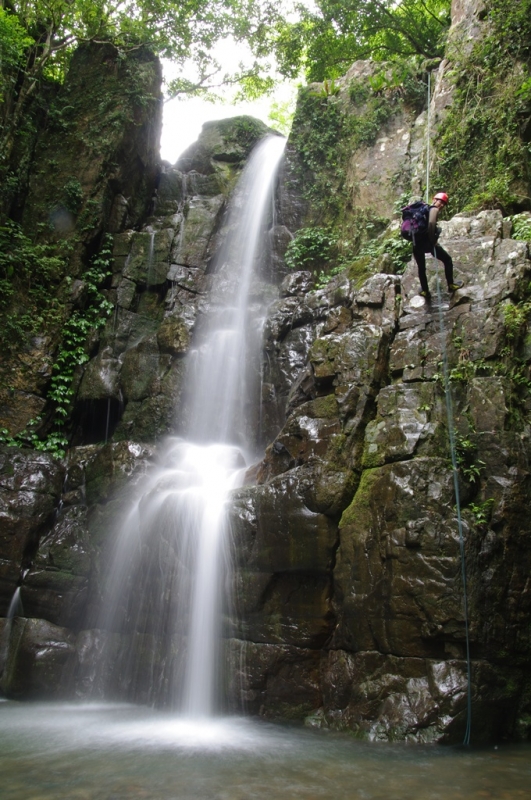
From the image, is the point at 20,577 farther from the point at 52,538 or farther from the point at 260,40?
the point at 260,40

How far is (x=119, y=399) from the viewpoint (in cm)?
1200

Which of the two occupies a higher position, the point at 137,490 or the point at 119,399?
the point at 119,399

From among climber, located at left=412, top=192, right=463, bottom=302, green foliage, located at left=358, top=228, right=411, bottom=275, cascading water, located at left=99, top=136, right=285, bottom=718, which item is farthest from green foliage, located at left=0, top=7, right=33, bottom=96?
climber, located at left=412, top=192, right=463, bottom=302

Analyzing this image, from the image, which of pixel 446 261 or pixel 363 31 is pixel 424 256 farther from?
pixel 363 31

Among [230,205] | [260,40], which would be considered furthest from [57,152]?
[260,40]

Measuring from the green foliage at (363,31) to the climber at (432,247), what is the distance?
1051 cm

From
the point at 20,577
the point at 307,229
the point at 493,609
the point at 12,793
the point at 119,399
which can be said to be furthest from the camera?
the point at 307,229

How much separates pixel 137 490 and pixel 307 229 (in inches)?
319

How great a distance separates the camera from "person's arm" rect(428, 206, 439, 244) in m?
7.56

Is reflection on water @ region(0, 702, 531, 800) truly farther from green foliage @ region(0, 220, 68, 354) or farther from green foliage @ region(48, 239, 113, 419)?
green foliage @ region(0, 220, 68, 354)

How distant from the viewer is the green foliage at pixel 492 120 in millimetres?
10211

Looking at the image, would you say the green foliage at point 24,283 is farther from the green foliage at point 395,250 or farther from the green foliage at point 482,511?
the green foliage at point 482,511

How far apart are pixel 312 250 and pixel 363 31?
310 inches

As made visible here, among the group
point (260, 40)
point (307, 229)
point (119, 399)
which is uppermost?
point (260, 40)
